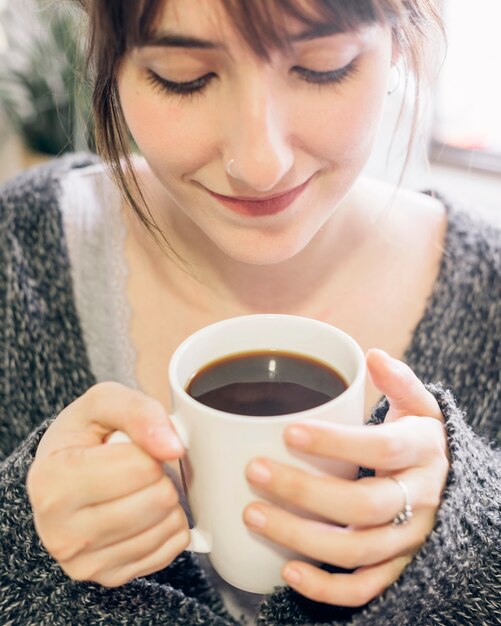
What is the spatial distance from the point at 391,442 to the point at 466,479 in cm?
16

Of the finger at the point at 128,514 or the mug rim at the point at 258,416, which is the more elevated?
the mug rim at the point at 258,416

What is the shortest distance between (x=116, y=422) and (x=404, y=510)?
0.85 ft

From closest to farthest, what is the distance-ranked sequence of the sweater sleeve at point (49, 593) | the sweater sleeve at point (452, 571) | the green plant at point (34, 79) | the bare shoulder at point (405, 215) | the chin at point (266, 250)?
1. the sweater sleeve at point (452, 571)
2. the sweater sleeve at point (49, 593)
3. the chin at point (266, 250)
4. the bare shoulder at point (405, 215)
5. the green plant at point (34, 79)

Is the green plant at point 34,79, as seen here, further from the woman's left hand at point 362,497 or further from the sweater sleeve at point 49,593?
the woman's left hand at point 362,497

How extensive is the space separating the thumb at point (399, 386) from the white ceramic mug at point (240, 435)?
0.02 metres

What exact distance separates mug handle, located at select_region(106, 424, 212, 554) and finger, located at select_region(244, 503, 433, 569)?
0.08m

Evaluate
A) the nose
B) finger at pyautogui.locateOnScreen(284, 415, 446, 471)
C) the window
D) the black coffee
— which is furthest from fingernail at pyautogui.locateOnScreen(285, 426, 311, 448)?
the window

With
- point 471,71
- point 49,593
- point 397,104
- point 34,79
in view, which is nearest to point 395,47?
point 397,104

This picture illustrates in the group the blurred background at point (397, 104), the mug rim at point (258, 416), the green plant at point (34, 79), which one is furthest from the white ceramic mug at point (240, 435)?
the green plant at point (34, 79)

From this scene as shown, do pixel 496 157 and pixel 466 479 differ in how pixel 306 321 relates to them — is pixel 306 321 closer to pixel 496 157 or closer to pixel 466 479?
pixel 466 479

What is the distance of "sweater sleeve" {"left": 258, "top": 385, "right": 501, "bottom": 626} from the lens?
0.57 m

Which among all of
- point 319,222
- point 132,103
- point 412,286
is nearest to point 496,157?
point 412,286

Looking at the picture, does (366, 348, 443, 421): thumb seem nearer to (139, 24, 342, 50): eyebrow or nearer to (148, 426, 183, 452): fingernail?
(148, 426, 183, 452): fingernail

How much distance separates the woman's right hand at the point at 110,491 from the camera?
1.68 feet
